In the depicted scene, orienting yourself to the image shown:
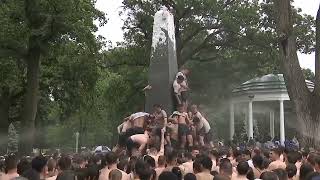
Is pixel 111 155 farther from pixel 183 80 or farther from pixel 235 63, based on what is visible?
pixel 235 63

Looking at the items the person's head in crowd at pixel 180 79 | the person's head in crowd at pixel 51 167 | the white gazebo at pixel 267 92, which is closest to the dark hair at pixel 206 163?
the person's head in crowd at pixel 51 167

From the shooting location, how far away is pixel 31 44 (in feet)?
73.2

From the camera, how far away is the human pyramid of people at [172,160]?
7.23 m

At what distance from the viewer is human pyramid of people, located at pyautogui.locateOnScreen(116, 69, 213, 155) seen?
14.3 metres

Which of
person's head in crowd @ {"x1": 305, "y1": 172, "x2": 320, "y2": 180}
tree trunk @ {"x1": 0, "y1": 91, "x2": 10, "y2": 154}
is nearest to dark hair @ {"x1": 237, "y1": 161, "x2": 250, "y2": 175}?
person's head in crowd @ {"x1": 305, "y1": 172, "x2": 320, "y2": 180}

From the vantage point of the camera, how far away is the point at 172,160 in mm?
8922

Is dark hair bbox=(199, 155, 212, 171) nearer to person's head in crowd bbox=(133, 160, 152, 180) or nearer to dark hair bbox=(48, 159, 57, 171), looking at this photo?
person's head in crowd bbox=(133, 160, 152, 180)

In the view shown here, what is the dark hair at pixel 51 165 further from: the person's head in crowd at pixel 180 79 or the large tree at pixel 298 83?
the large tree at pixel 298 83

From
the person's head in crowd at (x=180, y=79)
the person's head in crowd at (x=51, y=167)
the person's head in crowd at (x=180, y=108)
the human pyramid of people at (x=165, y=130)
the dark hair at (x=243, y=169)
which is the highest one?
the person's head in crowd at (x=180, y=79)

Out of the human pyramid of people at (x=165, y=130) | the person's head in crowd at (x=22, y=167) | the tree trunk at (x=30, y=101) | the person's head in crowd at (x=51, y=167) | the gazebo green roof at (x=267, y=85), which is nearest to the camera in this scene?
the person's head in crowd at (x=22, y=167)

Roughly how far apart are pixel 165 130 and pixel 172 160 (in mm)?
5704

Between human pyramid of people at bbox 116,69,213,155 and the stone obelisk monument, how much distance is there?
2.77 feet

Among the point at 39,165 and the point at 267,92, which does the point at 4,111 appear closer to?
the point at 267,92

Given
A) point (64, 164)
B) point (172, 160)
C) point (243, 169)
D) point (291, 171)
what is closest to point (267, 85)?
point (172, 160)
